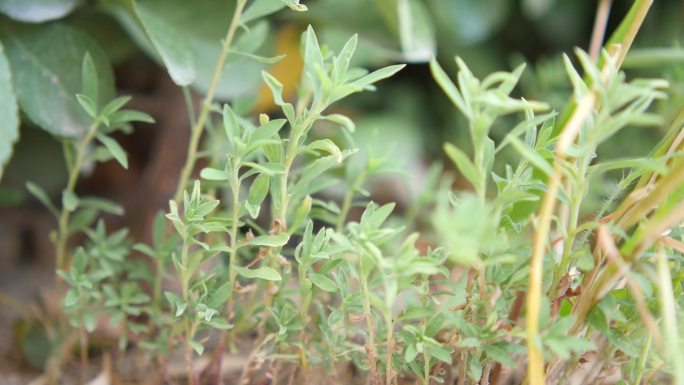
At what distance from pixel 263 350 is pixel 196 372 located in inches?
4.2

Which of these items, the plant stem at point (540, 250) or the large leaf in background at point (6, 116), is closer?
the plant stem at point (540, 250)

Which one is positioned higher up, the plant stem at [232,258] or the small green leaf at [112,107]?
the small green leaf at [112,107]

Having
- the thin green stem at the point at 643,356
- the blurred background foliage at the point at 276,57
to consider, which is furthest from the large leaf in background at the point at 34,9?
the thin green stem at the point at 643,356

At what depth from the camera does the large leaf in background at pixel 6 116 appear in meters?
0.55

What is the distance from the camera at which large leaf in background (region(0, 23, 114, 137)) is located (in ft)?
2.12

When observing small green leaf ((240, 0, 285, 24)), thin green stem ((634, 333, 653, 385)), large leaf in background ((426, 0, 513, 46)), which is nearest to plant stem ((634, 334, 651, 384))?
thin green stem ((634, 333, 653, 385))

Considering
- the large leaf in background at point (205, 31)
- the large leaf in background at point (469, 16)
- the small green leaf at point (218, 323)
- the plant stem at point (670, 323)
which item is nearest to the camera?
the plant stem at point (670, 323)

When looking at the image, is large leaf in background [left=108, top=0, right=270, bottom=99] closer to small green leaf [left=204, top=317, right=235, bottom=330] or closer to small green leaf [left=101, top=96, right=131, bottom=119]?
small green leaf [left=101, top=96, right=131, bottom=119]

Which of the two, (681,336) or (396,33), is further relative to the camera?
(396,33)

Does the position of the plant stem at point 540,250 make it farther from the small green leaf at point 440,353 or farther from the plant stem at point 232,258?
the plant stem at point 232,258

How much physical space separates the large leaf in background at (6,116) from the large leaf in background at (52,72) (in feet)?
0.24

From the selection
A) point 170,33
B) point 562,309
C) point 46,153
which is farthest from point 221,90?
point 562,309

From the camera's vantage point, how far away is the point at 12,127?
0.56 metres

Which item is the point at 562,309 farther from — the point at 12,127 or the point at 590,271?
the point at 12,127
